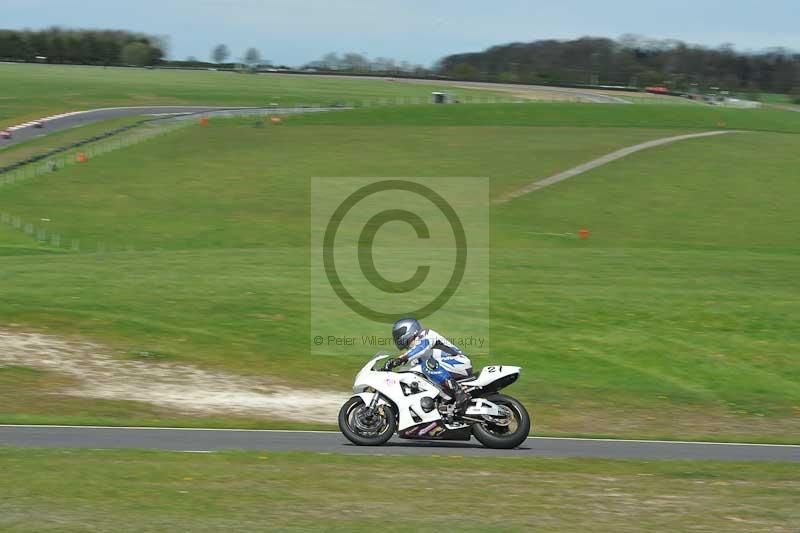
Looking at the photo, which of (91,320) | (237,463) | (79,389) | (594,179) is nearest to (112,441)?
(237,463)

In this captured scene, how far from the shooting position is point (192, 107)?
4289 inches

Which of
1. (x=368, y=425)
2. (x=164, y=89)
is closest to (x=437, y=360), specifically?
(x=368, y=425)

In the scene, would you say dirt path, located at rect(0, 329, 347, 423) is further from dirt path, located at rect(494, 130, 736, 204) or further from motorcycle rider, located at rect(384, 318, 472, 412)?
dirt path, located at rect(494, 130, 736, 204)

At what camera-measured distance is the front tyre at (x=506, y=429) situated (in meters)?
16.4

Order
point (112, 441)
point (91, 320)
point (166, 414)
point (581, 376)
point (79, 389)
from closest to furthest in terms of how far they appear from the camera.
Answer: point (112, 441) → point (166, 414) → point (79, 389) → point (581, 376) → point (91, 320)

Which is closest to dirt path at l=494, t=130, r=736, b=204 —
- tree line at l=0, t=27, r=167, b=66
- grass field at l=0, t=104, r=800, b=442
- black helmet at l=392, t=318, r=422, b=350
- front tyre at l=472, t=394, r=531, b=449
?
grass field at l=0, t=104, r=800, b=442

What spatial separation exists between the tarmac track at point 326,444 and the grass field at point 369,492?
1057 mm

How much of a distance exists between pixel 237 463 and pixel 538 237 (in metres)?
34.3

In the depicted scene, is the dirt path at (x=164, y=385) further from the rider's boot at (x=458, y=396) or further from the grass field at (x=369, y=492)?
the grass field at (x=369, y=492)

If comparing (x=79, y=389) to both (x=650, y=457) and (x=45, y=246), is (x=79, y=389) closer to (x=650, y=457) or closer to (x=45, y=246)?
(x=650, y=457)

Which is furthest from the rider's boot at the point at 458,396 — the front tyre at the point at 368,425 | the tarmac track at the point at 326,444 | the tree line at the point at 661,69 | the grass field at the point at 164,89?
the tree line at the point at 661,69

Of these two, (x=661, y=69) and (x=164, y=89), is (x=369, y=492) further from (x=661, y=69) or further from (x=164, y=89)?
(x=661, y=69)

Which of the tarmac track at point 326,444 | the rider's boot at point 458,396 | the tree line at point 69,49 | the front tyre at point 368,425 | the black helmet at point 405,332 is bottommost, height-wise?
the tarmac track at point 326,444

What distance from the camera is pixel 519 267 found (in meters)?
36.8
